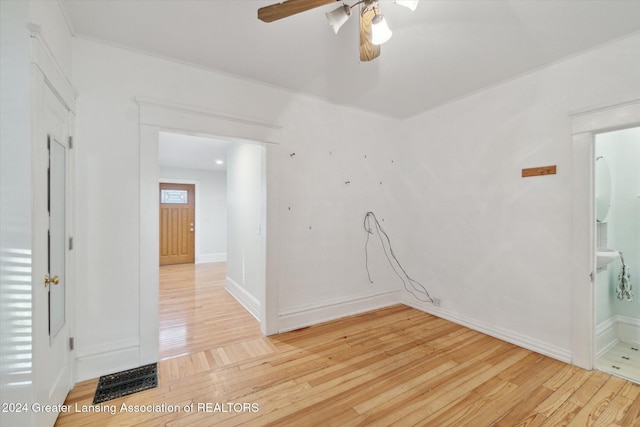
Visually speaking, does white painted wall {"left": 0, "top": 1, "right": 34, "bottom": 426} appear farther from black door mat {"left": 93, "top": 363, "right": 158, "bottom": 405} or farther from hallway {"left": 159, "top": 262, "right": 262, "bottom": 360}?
hallway {"left": 159, "top": 262, "right": 262, "bottom": 360}

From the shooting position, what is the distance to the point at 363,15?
152cm

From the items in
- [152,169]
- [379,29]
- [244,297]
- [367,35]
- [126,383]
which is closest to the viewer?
[379,29]

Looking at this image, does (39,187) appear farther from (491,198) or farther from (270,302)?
(491,198)

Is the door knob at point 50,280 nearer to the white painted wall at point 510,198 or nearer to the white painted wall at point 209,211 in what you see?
the white painted wall at point 510,198

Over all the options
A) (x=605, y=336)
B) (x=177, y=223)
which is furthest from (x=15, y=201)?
(x=177, y=223)

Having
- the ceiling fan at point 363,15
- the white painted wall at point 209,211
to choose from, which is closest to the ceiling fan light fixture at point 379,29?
the ceiling fan at point 363,15

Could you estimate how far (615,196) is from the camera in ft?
10.0

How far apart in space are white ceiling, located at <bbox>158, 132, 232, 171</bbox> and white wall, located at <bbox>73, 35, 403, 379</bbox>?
151cm

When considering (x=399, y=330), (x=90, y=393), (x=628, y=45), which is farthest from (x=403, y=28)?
(x=90, y=393)

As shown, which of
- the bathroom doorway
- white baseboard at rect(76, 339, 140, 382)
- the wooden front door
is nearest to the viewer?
white baseboard at rect(76, 339, 140, 382)

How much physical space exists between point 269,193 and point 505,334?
2890mm

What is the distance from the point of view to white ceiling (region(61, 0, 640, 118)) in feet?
5.91

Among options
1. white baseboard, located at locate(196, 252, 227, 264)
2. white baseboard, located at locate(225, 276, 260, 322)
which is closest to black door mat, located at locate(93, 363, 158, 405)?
white baseboard, located at locate(225, 276, 260, 322)

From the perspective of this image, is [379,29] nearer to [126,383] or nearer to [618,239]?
[126,383]
